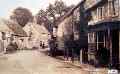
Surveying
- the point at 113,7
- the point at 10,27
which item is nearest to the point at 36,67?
the point at 113,7

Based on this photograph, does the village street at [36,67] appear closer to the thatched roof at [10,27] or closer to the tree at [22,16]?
the thatched roof at [10,27]

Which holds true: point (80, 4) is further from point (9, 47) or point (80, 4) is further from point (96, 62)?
point (9, 47)

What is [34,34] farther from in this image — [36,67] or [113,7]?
[113,7]

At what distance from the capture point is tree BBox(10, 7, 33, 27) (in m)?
97.1

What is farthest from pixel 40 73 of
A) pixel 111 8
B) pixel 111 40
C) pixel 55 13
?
pixel 55 13

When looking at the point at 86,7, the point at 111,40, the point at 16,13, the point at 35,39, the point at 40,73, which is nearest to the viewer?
the point at 40,73

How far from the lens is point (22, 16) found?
99562mm

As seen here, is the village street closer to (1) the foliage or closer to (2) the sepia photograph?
(2) the sepia photograph

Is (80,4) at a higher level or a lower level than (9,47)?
higher

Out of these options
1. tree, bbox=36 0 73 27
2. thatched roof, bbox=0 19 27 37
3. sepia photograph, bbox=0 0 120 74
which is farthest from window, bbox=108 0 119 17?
tree, bbox=36 0 73 27

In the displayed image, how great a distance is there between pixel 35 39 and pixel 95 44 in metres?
56.7

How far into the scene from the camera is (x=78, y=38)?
37.8 meters

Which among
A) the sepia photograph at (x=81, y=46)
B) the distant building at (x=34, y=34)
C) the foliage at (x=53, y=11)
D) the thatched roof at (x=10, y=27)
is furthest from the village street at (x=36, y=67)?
the foliage at (x=53, y=11)

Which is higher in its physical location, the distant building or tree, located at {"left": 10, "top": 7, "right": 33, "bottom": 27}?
tree, located at {"left": 10, "top": 7, "right": 33, "bottom": 27}
